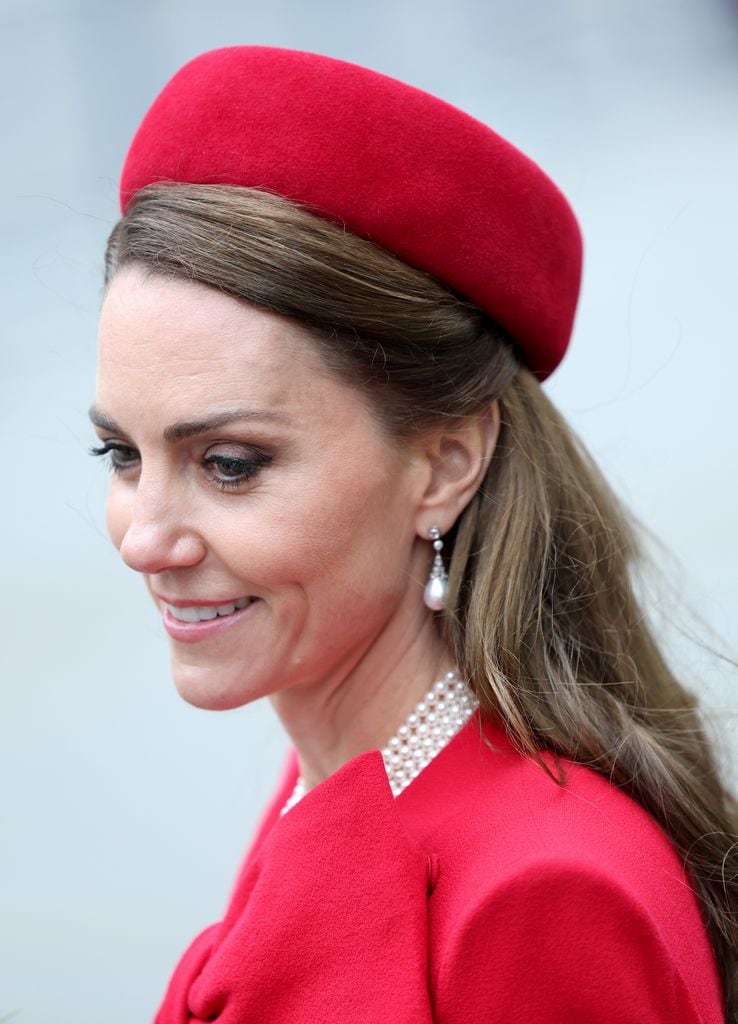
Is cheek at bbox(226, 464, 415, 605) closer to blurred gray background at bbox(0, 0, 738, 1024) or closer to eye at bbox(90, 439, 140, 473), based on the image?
eye at bbox(90, 439, 140, 473)

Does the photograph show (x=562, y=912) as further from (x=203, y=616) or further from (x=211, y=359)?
(x=211, y=359)

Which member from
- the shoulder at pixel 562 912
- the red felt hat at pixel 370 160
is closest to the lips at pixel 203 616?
the shoulder at pixel 562 912

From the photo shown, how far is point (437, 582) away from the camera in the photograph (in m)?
1.88

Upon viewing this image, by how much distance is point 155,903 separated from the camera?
3811mm

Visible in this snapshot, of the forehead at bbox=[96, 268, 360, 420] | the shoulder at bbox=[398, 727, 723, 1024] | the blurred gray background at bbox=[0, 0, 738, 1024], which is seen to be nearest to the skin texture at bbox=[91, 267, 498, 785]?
the forehead at bbox=[96, 268, 360, 420]

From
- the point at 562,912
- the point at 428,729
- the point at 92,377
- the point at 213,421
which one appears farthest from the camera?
the point at 92,377

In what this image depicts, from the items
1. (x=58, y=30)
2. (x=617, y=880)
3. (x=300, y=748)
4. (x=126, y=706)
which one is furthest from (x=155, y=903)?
(x=58, y=30)

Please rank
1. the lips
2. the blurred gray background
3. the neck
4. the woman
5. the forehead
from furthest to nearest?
the blurred gray background < the neck < the lips < the forehead < the woman

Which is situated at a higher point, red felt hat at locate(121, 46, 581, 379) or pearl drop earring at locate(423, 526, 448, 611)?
red felt hat at locate(121, 46, 581, 379)

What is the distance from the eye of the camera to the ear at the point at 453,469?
6.14 ft

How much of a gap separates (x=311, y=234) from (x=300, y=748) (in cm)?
88

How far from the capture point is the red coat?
4.64 ft

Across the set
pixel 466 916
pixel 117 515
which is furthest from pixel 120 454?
pixel 466 916

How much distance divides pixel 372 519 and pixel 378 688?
1.01 feet
